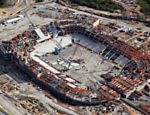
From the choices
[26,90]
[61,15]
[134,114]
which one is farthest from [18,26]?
[134,114]

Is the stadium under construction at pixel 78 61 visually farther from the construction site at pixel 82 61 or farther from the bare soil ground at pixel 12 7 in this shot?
the bare soil ground at pixel 12 7

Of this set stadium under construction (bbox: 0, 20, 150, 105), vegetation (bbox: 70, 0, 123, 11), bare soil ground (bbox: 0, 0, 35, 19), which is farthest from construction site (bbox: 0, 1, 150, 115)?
vegetation (bbox: 70, 0, 123, 11)

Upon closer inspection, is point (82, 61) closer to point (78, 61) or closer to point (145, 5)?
point (78, 61)

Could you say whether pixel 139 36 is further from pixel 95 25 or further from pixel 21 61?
pixel 21 61

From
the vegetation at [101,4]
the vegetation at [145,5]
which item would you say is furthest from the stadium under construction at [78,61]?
the vegetation at [145,5]

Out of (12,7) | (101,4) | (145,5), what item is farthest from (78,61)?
(145,5)

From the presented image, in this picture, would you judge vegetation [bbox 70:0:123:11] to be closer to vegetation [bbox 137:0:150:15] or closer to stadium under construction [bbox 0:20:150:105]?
vegetation [bbox 137:0:150:15]
